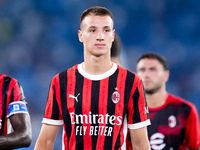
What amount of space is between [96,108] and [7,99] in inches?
29.2

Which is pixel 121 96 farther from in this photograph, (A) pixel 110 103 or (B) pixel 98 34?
(B) pixel 98 34

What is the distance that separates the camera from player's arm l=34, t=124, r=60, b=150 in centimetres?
338

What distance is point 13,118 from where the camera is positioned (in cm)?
333

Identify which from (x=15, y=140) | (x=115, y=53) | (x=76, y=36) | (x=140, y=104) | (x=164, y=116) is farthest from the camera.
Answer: (x=76, y=36)

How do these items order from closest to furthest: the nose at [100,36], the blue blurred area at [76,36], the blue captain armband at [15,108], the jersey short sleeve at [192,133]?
the nose at [100,36] < the blue captain armband at [15,108] < the jersey short sleeve at [192,133] < the blue blurred area at [76,36]

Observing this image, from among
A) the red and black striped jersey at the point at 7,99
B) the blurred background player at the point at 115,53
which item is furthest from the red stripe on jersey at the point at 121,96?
the blurred background player at the point at 115,53

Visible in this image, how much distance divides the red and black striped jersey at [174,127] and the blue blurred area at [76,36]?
17.1ft

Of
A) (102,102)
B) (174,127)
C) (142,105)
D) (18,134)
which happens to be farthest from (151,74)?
(18,134)

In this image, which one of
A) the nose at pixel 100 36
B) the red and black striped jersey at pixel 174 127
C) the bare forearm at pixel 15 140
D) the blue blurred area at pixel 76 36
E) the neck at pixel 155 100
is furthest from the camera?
the blue blurred area at pixel 76 36

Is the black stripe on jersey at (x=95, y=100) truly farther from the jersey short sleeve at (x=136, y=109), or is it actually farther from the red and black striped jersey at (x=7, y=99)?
the red and black striped jersey at (x=7, y=99)

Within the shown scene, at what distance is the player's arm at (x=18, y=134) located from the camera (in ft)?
10.2

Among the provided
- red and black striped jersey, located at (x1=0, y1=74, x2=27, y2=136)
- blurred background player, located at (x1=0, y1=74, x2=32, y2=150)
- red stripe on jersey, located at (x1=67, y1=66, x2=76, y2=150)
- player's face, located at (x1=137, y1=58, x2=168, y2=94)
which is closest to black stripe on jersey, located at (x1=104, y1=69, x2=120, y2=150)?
red stripe on jersey, located at (x1=67, y1=66, x2=76, y2=150)

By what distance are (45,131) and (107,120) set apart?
524mm

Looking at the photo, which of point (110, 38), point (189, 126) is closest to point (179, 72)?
point (189, 126)
